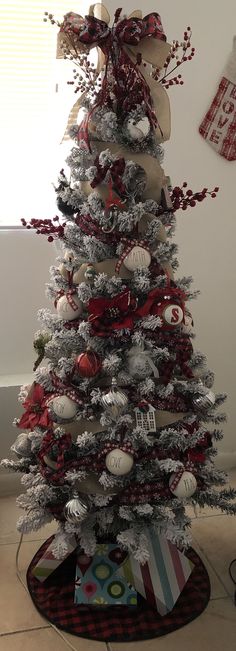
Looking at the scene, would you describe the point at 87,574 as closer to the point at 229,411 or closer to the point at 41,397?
the point at 41,397

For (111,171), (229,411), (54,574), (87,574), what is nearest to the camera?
(111,171)

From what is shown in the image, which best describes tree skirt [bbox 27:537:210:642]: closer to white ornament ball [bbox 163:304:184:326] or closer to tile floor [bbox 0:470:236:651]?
tile floor [bbox 0:470:236:651]

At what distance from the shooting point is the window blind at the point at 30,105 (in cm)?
186

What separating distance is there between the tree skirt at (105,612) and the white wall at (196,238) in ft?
1.94

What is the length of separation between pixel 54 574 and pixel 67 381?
628 millimetres

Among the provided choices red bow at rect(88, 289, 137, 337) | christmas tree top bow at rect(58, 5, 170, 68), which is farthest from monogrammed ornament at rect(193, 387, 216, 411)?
christmas tree top bow at rect(58, 5, 170, 68)

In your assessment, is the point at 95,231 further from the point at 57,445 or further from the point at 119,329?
the point at 57,445

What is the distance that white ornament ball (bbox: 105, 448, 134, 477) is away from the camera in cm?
127

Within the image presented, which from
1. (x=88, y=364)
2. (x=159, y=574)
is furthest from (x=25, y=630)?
(x=88, y=364)

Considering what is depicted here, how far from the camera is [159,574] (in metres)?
1.47

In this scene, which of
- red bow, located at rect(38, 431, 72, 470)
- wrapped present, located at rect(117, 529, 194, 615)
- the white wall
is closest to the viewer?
red bow, located at rect(38, 431, 72, 470)

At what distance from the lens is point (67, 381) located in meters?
1.37

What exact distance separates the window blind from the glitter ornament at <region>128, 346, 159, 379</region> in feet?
2.83

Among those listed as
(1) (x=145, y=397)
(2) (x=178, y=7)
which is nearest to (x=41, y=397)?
(1) (x=145, y=397)
